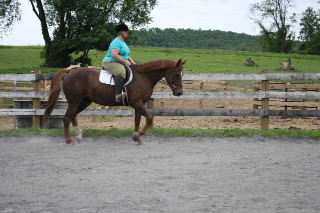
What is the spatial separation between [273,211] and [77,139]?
257 inches

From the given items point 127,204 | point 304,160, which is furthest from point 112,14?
point 127,204

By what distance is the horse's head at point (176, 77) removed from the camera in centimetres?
1047

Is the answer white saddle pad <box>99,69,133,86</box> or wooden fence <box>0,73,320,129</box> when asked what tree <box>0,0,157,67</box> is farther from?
white saddle pad <box>99,69,133,86</box>

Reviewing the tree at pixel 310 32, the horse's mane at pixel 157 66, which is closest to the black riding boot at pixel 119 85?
the horse's mane at pixel 157 66

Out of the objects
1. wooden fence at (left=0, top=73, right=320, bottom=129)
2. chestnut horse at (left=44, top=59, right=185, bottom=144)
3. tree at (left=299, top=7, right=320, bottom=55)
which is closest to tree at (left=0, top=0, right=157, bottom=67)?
wooden fence at (left=0, top=73, right=320, bottom=129)

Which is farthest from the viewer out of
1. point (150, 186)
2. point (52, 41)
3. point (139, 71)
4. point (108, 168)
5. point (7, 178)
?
point (52, 41)

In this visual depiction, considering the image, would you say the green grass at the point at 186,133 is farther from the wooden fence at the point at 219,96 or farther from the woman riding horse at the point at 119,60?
the woman riding horse at the point at 119,60

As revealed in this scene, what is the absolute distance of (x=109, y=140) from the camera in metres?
11.0

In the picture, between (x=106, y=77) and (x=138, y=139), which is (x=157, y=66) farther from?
Result: (x=138, y=139)

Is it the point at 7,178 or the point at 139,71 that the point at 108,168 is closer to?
the point at 7,178

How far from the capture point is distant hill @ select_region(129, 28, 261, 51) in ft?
385

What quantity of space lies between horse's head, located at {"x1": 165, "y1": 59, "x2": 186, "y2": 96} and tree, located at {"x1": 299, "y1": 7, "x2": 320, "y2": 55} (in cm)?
7709

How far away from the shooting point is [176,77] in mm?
10500

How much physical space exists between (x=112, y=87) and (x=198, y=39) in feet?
395
